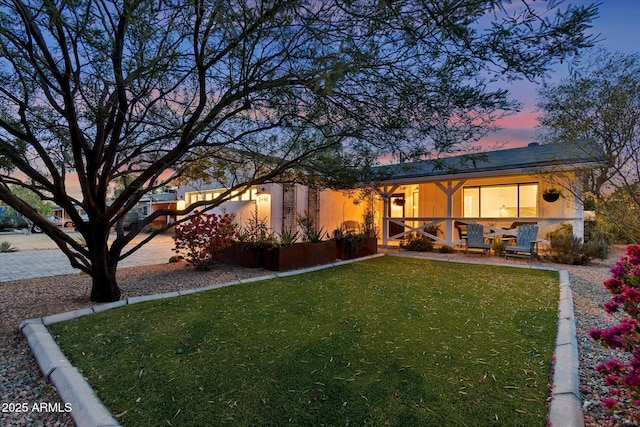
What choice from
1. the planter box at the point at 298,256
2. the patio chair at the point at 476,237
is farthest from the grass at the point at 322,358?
the patio chair at the point at 476,237

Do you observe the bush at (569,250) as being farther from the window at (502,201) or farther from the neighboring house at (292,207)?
the neighboring house at (292,207)

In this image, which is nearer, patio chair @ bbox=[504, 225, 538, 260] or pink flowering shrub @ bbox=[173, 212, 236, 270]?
pink flowering shrub @ bbox=[173, 212, 236, 270]

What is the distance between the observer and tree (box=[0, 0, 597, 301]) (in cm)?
224

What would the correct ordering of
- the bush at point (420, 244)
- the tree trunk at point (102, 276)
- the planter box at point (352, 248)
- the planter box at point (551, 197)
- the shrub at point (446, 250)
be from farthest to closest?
the bush at point (420, 244) < the shrub at point (446, 250) < the planter box at point (551, 197) < the planter box at point (352, 248) < the tree trunk at point (102, 276)

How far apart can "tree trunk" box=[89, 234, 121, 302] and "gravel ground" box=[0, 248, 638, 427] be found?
0.67 feet

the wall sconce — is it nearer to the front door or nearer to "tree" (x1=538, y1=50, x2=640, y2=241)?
the front door

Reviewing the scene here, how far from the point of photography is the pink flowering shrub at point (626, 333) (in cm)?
170

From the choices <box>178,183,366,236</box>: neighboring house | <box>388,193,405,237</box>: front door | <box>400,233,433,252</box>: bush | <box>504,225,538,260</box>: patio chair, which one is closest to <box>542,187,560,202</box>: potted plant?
<box>504,225,538,260</box>: patio chair

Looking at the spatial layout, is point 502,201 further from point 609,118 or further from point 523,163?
point 609,118

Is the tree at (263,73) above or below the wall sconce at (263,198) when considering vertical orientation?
above

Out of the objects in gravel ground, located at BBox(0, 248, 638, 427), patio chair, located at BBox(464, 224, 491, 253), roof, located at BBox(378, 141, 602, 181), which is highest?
roof, located at BBox(378, 141, 602, 181)

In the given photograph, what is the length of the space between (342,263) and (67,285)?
5.81 m

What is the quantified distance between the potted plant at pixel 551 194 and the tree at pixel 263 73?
7.72 m

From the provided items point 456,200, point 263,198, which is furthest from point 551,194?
point 263,198
